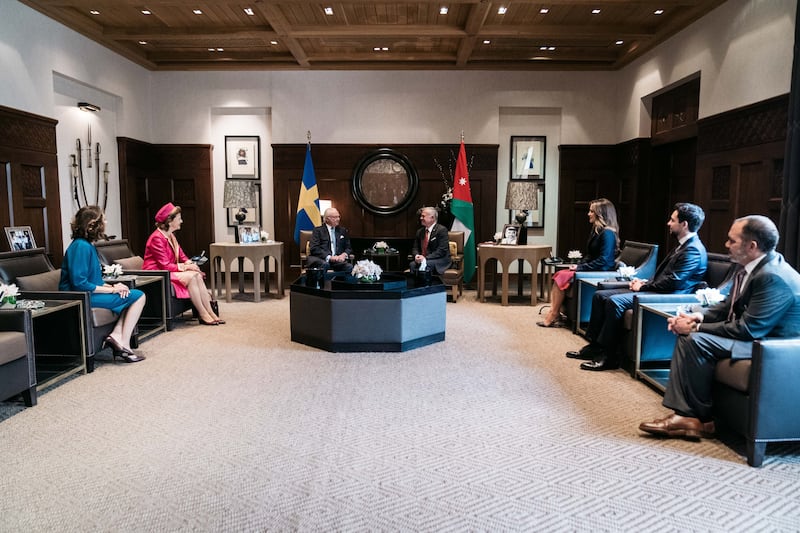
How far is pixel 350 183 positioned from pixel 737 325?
7025 millimetres

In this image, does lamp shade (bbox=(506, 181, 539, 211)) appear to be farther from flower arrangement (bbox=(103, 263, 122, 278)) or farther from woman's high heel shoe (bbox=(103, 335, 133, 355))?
woman's high heel shoe (bbox=(103, 335, 133, 355))

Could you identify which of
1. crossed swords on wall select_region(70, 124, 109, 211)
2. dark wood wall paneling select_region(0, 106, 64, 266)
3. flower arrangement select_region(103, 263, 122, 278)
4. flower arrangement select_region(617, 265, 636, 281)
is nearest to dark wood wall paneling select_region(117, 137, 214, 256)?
crossed swords on wall select_region(70, 124, 109, 211)

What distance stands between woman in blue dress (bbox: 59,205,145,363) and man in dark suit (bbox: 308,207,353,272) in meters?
2.71

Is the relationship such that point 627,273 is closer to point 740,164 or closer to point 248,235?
point 740,164

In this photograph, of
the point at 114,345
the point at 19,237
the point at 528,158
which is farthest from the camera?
the point at 528,158

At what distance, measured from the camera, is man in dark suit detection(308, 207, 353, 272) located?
725 cm

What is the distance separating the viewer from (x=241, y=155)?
31.3ft

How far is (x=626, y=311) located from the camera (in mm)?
4566

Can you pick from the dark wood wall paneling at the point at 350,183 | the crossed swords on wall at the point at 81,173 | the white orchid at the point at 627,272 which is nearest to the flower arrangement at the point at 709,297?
the white orchid at the point at 627,272

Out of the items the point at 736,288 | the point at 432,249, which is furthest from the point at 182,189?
the point at 736,288

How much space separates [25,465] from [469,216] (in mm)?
6905

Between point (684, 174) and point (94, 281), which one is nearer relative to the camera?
point (94, 281)

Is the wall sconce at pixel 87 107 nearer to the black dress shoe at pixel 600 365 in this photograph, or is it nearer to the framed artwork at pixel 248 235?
the framed artwork at pixel 248 235

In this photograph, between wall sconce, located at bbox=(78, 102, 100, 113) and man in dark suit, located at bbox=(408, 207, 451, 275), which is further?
wall sconce, located at bbox=(78, 102, 100, 113)
